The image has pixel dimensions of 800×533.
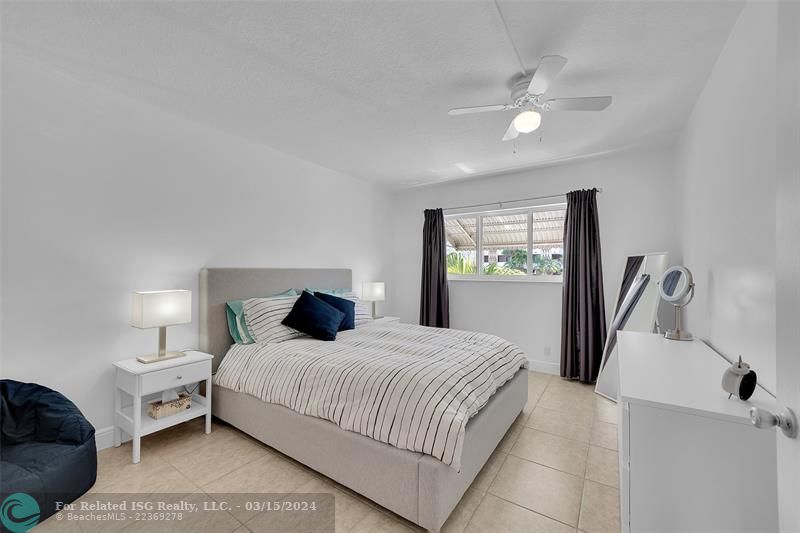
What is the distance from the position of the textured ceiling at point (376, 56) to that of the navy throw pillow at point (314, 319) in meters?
1.60

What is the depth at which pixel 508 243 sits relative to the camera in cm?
450

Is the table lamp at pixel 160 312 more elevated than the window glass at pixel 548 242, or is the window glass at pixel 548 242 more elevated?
the window glass at pixel 548 242

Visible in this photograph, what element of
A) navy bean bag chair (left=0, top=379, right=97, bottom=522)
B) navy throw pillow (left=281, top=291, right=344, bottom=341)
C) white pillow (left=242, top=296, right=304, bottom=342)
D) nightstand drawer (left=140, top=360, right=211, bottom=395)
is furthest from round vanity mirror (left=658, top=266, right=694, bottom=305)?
navy bean bag chair (left=0, top=379, right=97, bottom=522)

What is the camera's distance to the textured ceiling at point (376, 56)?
1.66 m

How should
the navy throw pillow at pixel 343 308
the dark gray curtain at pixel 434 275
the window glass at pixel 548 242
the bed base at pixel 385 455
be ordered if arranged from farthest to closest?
the dark gray curtain at pixel 434 275 → the window glass at pixel 548 242 → the navy throw pillow at pixel 343 308 → the bed base at pixel 385 455

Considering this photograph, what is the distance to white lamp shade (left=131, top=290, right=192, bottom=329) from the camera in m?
2.28

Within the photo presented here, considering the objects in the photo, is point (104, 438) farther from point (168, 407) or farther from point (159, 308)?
point (159, 308)

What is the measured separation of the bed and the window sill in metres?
1.65

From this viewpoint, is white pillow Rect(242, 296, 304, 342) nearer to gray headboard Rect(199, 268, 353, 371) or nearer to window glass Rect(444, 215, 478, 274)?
gray headboard Rect(199, 268, 353, 371)

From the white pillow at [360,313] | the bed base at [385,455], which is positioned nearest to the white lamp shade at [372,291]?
the white pillow at [360,313]

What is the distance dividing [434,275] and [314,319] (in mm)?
2256

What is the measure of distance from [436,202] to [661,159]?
8.75 feet

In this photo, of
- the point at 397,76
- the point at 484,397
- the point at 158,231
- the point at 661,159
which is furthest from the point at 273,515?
the point at 661,159

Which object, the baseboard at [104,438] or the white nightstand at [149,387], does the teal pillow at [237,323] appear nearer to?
the white nightstand at [149,387]
